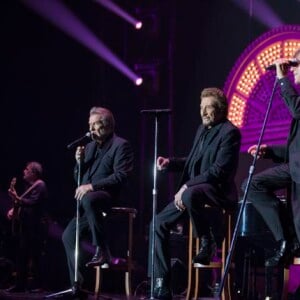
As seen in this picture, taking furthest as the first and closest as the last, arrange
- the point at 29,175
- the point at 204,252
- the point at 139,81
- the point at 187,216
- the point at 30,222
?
the point at 139,81
the point at 29,175
the point at 30,222
the point at 187,216
the point at 204,252

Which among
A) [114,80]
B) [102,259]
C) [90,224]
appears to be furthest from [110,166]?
[114,80]

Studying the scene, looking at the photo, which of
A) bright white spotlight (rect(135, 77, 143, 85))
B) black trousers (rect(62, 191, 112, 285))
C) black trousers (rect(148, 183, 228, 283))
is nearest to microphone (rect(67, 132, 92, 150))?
black trousers (rect(62, 191, 112, 285))

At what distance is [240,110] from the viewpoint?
27.0 feet

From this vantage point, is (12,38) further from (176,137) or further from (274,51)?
(274,51)

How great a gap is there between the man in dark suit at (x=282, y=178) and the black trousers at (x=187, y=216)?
360mm

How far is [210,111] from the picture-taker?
557cm

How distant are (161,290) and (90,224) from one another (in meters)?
0.91

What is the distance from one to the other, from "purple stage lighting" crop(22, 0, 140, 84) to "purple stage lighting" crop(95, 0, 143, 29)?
0.44 meters

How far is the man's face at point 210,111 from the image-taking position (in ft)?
18.2

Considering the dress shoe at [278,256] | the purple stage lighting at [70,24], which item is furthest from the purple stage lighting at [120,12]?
the dress shoe at [278,256]

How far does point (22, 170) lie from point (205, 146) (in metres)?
5.03

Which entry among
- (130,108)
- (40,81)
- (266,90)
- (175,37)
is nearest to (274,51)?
(266,90)

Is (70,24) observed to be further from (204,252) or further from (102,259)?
(204,252)

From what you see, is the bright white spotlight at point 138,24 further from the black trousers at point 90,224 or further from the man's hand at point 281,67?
the man's hand at point 281,67
